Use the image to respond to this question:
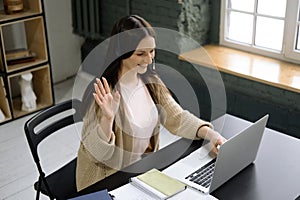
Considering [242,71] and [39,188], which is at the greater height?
[242,71]

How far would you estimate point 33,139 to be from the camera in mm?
1788

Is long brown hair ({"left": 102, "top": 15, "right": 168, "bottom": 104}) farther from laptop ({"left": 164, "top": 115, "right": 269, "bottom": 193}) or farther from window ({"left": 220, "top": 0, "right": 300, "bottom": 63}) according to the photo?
window ({"left": 220, "top": 0, "right": 300, "bottom": 63})

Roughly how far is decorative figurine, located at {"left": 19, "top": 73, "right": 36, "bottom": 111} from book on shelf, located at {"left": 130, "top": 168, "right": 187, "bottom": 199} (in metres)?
2.14

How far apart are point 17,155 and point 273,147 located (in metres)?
1.84

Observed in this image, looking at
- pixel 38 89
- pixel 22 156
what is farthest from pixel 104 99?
pixel 38 89

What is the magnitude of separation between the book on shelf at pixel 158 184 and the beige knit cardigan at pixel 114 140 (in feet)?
0.64

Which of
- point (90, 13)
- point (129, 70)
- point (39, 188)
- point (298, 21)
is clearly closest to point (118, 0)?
point (90, 13)

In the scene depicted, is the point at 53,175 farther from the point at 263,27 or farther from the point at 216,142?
the point at 263,27

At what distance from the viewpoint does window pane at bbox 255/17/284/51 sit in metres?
2.93

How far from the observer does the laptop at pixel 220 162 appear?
1424 millimetres

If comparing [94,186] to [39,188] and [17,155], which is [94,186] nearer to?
[39,188]

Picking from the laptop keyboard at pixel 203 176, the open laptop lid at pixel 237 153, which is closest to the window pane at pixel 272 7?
the open laptop lid at pixel 237 153

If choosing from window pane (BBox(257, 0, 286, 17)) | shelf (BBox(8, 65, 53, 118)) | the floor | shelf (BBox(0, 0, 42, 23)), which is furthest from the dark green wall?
shelf (BBox(8, 65, 53, 118))

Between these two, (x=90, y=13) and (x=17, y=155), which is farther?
(x=90, y=13)
